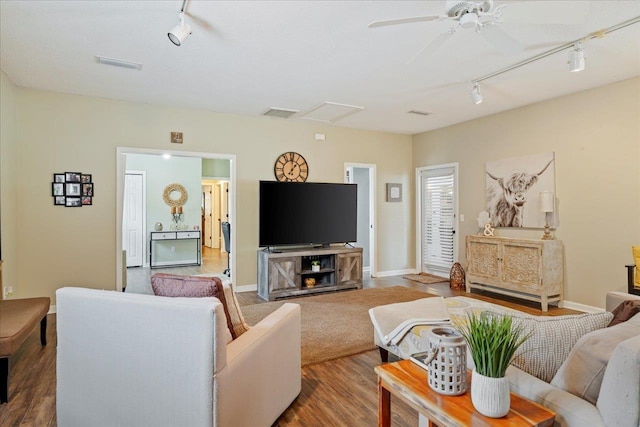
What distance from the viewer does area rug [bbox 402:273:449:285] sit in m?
6.34

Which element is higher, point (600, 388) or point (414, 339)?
point (600, 388)

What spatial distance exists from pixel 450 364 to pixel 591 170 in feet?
14.1

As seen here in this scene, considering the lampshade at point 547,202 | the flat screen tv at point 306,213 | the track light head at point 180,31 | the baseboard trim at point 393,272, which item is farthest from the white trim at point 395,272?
the track light head at point 180,31

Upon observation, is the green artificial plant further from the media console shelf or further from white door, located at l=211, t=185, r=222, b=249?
white door, located at l=211, t=185, r=222, b=249

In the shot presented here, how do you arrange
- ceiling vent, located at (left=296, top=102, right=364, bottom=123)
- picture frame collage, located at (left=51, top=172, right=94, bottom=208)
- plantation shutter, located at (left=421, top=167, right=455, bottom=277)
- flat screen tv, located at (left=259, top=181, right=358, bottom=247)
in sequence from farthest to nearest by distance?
plantation shutter, located at (left=421, top=167, right=455, bottom=277)
flat screen tv, located at (left=259, top=181, right=358, bottom=247)
ceiling vent, located at (left=296, top=102, right=364, bottom=123)
picture frame collage, located at (left=51, top=172, right=94, bottom=208)

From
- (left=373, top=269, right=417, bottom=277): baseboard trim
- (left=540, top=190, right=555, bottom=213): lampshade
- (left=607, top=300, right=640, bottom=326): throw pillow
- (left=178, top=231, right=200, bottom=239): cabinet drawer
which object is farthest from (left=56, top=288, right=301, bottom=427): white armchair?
(left=178, top=231, right=200, bottom=239): cabinet drawer

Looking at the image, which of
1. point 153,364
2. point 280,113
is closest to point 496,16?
point 153,364

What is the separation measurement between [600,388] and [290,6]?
270 centimetres

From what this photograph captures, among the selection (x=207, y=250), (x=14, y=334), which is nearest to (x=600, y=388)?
(x=14, y=334)

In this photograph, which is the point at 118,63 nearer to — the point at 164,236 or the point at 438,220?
the point at 164,236

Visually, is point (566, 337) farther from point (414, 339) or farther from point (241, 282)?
point (241, 282)

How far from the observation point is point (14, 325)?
2512 millimetres

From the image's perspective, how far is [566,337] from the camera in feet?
4.79

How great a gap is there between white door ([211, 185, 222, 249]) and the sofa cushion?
1063 centimetres
